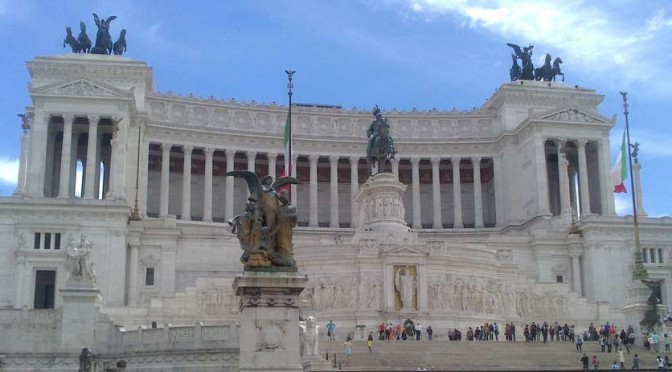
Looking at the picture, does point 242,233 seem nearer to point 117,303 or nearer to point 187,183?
point 117,303

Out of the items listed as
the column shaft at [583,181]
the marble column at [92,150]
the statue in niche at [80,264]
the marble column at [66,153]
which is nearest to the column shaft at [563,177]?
the column shaft at [583,181]

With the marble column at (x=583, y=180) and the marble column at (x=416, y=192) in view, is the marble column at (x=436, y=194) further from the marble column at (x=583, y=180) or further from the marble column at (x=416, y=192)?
the marble column at (x=583, y=180)

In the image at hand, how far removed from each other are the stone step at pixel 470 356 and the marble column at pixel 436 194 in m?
45.5

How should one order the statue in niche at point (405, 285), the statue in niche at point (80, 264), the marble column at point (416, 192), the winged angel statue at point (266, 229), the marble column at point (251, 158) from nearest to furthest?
the winged angel statue at point (266, 229), the statue in niche at point (80, 264), the statue in niche at point (405, 285), the marble column at point (251, 158), the marble column at point (416, 192)

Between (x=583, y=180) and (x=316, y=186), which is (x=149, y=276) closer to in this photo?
(x=316, y=186)

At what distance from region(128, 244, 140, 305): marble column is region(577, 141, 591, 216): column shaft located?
43701 mm

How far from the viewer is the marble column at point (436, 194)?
93812 mm

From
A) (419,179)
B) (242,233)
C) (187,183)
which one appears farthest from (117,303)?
(242,233)

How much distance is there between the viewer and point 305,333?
3572 centimetres

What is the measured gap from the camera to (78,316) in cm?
4403

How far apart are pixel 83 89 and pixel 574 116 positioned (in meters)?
47.0

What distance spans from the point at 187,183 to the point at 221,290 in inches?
1272

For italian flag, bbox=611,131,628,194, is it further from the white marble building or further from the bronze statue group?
the bronze statue group

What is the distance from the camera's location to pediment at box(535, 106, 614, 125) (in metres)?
90.6
